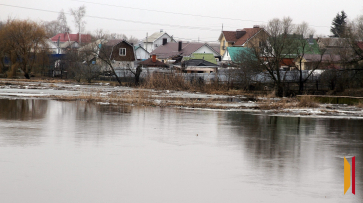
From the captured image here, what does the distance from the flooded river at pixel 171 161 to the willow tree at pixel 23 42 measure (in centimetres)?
4886

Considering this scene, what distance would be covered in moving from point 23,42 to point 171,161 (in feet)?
192

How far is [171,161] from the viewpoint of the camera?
940 centimetres

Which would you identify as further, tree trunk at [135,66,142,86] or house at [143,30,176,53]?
house at [143,30,176,53]

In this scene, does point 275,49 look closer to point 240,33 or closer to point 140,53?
point 240,33

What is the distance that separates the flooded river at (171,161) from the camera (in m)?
6.92

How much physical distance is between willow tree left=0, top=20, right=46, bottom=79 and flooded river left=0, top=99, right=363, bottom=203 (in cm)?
4886

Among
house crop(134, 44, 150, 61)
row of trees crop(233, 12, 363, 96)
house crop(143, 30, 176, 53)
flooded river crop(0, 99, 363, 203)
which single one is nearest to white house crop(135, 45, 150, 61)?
house crop(134, 44, 150, 61)

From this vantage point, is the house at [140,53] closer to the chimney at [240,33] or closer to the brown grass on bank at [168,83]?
the chimney at [240,33]

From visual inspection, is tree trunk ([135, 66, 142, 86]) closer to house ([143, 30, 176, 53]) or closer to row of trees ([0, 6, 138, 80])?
row of trees ([0, 6, 138, 80])

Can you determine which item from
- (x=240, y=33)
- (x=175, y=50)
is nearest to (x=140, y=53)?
(x=175, y=50)

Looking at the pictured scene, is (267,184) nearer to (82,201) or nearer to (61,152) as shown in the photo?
(82,201)

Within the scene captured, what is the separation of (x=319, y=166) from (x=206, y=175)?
2.71 metres

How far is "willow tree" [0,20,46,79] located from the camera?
203 feet

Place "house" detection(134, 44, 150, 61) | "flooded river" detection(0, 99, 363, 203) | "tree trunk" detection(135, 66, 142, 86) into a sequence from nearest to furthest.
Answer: "flooded river" detection(0, 99, 363, 203) → "tree trunk" detection(135, 66, 142, 86) → "house" detection(134, 44, 150, 61)
